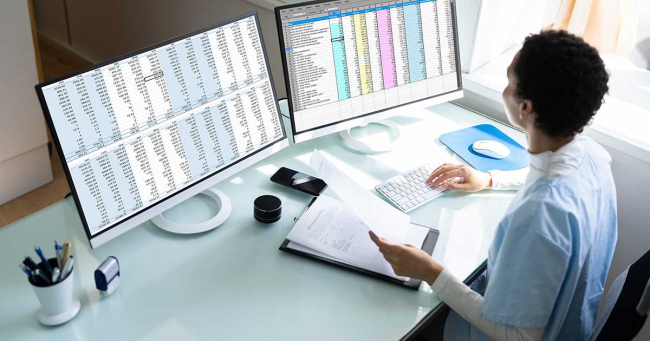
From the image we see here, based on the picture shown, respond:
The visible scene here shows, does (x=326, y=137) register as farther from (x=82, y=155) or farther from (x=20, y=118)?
(x=20, y=118)

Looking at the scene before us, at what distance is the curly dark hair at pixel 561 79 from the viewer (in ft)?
3.53

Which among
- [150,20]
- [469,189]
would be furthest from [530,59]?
[150,20]

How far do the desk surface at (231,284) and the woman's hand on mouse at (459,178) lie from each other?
0.05 meters

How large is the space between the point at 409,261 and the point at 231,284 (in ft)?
1.31

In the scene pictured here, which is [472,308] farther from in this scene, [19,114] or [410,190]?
[19,114]

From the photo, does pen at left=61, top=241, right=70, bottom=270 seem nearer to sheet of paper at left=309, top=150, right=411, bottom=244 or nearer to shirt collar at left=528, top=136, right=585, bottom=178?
sheet of paper at left=309, top=150, right=411, bottom=244

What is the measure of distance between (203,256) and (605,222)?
0.92 m

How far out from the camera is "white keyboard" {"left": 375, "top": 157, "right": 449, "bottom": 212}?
1.53 m

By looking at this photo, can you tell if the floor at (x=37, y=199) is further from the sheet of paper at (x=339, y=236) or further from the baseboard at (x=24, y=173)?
the sheet of paper at (x=339, y=236)

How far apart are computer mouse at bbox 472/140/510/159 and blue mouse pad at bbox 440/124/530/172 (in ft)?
0.04

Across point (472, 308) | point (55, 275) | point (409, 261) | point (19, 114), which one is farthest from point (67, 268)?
point (19, 114)

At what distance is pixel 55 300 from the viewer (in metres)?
1.09

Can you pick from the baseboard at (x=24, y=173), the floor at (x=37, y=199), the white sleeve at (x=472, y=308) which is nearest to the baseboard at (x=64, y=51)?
the floor at (x=37, y=199)

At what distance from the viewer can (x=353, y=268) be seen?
1294 millimetres
